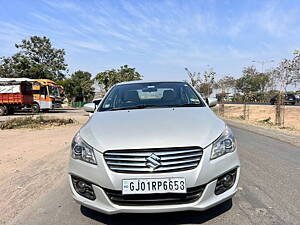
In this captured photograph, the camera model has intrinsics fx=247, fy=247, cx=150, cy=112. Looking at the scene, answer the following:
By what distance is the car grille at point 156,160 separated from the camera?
214 cm

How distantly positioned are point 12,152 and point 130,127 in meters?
4.80

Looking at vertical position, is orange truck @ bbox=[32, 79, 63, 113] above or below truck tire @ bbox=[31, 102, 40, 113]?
above

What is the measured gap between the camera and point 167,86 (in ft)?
13.2

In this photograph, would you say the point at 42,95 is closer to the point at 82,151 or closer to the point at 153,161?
the point at 82,151

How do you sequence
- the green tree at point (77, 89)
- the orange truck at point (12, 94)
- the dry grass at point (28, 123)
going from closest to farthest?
1. the dry grass at point (28, 123)
2. the orange truck at point (12, 94)
3. the green tree at point (77, 89)

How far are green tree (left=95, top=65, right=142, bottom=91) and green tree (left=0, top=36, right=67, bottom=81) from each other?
9.29m

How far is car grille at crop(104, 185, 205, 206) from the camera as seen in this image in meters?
2.15

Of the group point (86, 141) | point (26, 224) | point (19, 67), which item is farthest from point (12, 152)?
point (19, 67)

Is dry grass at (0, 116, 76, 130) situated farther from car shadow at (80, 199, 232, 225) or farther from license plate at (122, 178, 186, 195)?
license plate at (122, 178, 186, 195)

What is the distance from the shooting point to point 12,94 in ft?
66.7

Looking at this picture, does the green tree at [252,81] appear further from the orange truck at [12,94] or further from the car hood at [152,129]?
the car hood at [152,129]

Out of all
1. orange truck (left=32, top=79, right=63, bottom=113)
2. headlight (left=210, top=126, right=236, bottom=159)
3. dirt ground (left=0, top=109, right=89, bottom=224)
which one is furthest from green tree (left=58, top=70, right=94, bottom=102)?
headlight (left=210, top=126, right=236, bottom=159)

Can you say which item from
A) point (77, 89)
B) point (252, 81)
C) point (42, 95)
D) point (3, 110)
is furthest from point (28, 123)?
point (252, 81)

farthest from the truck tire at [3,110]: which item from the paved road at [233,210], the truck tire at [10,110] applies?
the paved road at [233,210]
